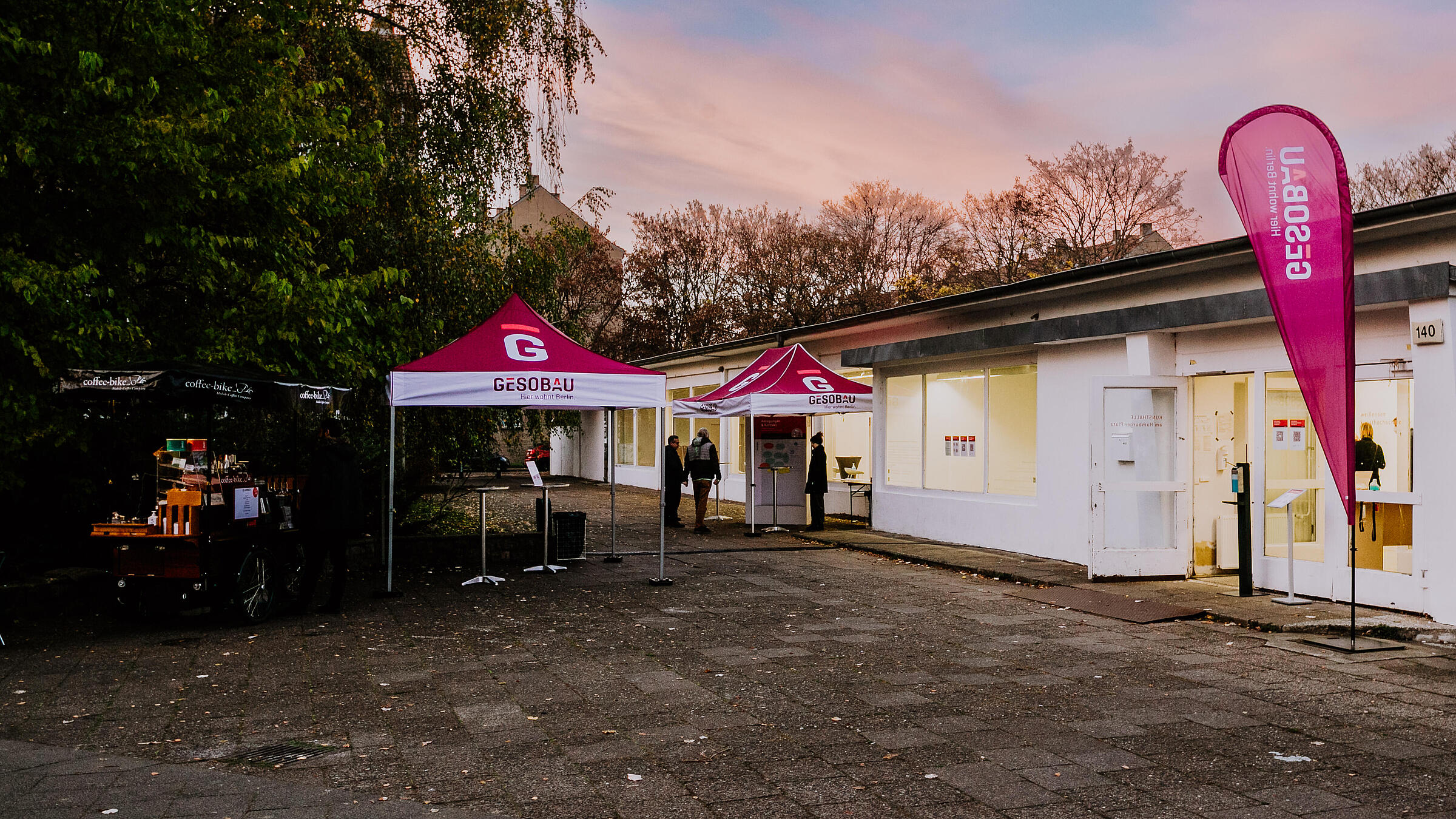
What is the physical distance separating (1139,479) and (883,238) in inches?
1370

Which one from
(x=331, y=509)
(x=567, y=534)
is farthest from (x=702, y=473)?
(x=331, y=509)

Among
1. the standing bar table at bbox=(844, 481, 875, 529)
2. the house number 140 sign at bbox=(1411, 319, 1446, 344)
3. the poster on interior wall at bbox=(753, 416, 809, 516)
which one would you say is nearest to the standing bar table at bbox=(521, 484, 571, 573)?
the poster on interior wall at bbox=(753, 416, 809, 516)

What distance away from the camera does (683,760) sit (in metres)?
5.43

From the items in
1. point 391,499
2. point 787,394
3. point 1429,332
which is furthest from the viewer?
point 787,394

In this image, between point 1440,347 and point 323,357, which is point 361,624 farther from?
point 1440,347

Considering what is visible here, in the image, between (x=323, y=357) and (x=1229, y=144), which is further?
(x=323, y=357)

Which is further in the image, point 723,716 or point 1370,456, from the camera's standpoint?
point 1370,456

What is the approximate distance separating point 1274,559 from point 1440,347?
2.83 meters

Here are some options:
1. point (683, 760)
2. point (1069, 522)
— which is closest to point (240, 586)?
point (683, 760)

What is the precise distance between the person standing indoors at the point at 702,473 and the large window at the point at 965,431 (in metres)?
3.12

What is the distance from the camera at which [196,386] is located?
9.09 metres

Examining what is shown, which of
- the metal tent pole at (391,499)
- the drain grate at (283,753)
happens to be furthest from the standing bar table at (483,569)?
the drain grate at (283,753)

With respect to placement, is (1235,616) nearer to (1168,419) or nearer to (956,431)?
(1168,419)

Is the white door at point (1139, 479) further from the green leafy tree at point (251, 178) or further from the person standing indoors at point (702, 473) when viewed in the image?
the person standing indoors at point (702, 473)
